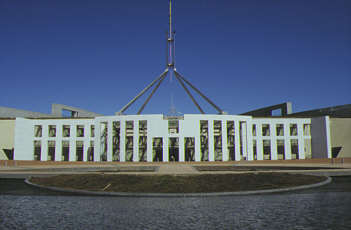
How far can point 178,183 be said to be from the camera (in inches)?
508

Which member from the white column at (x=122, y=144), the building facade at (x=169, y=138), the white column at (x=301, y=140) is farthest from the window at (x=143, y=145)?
the white column at (x=301, y=140)

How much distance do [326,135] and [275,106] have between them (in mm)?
16444

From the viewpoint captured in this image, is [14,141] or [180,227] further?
[14,141]

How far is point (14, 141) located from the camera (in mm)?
44781

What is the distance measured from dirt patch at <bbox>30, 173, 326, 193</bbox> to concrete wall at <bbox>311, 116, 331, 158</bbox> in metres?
34.0

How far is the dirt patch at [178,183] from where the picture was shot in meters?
12.0

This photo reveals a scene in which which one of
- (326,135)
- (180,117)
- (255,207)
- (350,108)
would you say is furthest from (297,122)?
(255,207)

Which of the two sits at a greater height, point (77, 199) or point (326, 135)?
point (326, 135)

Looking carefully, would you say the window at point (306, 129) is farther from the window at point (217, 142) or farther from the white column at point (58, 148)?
the white column at point (58, 148)

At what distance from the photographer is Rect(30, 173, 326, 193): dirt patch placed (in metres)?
12.0

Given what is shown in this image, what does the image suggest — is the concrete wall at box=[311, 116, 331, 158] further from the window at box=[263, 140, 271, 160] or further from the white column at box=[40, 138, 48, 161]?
the white column at box=[40, 138, 48, 161]

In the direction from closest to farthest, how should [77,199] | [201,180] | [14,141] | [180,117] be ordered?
[77,199] → [201,180] → [180,117] → [14,141]

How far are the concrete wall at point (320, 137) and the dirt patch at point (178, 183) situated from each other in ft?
112

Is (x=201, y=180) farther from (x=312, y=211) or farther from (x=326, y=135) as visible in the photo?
(x=326, y=135)
